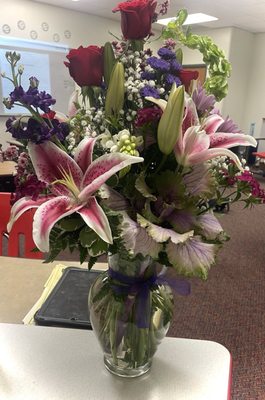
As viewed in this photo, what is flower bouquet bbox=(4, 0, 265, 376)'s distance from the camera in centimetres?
57

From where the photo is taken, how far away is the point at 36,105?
57 cm

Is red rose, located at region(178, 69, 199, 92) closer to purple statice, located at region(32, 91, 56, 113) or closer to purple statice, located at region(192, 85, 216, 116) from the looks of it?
purple statice, located at region(192, 85, 216, 116)

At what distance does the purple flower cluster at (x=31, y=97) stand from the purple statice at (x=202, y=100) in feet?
0.89

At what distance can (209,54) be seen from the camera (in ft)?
2.43

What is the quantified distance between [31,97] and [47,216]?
0.63 ft

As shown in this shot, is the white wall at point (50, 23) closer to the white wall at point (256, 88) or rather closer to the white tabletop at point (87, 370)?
the white wall at point (256, 88)

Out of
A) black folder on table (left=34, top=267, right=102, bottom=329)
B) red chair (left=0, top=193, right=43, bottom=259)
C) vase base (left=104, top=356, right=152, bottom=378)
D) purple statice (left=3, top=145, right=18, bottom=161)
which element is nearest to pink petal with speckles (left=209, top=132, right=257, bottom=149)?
purple statice (left=3, top=145, right=18, bottom=161)

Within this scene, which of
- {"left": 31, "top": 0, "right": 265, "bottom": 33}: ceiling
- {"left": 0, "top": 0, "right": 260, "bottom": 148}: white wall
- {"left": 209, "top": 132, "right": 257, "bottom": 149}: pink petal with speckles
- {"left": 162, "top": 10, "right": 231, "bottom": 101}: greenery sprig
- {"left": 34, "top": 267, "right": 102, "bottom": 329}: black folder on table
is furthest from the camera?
{"left": 0, "top": 0, "right": 260, "bottom": 148}: white wall

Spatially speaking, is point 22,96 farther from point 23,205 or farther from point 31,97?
point 23,205

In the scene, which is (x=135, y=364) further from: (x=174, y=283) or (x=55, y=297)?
(x=55, y=297)

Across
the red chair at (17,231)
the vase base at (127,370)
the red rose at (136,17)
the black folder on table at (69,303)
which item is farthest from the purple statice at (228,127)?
the red chair at (17,231)

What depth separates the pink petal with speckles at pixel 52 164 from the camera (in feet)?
2.02

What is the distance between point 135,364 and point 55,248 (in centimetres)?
36

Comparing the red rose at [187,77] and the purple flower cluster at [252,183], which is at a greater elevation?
the red rose at [187,77]
